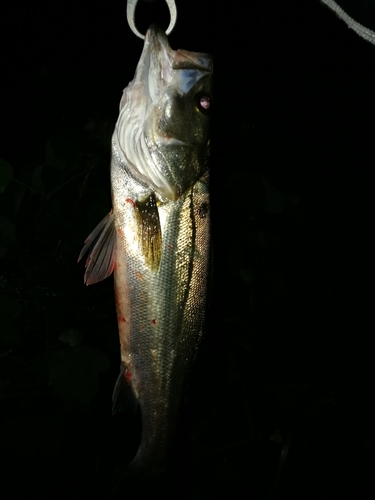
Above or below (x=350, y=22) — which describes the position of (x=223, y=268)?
below

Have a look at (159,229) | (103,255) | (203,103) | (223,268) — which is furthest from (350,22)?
(223,268)

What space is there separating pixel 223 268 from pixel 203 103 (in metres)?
1.17

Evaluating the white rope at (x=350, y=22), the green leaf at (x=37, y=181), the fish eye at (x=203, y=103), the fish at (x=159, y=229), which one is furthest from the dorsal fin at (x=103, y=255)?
the green leaf at (x=37, y=181)

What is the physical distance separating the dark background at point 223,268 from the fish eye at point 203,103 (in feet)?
2.52

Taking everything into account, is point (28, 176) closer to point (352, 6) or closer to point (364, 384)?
point (352, 6)

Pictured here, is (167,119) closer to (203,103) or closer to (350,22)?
(203,103)

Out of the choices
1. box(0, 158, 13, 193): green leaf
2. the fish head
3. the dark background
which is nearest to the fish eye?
the fish head

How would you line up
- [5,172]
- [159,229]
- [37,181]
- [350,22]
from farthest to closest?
1. [37,181]
2. [5,172]
3. [159,229]
4. [350,22]

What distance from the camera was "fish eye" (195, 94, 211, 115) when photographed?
1138 millimetres

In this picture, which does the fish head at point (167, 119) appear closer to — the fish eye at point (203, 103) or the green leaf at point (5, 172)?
the fish eye at point (203, 103)

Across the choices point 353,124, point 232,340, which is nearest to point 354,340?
point 232,340

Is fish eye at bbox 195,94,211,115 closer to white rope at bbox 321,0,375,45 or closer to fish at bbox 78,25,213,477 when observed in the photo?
fish at bbox 78,25,213,477

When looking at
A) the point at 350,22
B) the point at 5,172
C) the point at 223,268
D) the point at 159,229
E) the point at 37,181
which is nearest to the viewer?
the point at 350,22

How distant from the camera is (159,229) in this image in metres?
1.10
